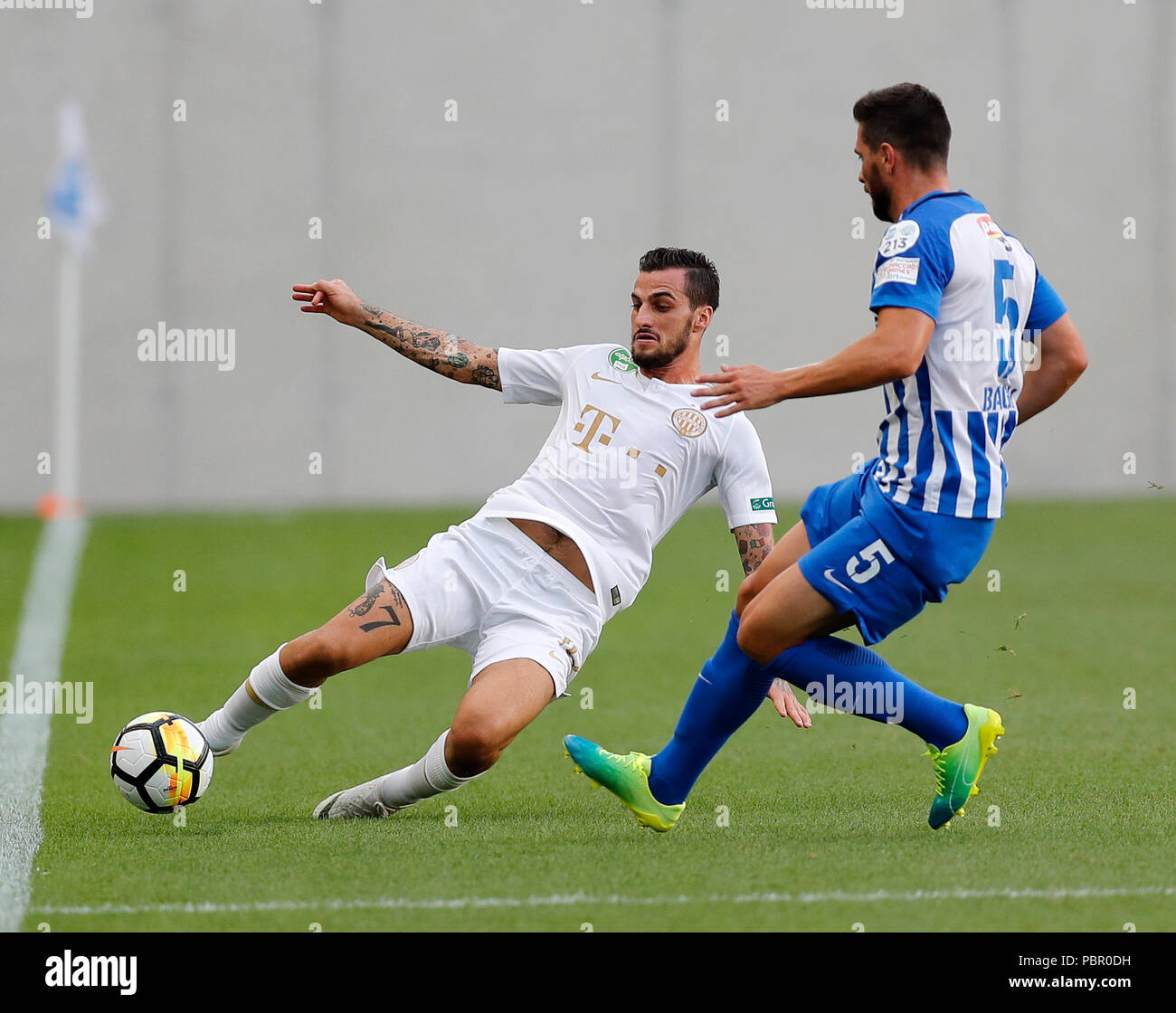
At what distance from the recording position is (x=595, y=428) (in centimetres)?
523

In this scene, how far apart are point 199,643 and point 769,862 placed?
6.64m

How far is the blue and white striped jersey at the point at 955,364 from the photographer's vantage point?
4191 millimetres

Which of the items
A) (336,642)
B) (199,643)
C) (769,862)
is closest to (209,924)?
(336,642)

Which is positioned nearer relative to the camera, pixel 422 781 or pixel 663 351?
pixel 422 781

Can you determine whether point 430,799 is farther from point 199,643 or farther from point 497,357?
point 199,643

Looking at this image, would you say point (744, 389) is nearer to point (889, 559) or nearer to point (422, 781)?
point (889, 559)

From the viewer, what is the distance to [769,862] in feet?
14.1

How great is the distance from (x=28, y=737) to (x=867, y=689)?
4.12m

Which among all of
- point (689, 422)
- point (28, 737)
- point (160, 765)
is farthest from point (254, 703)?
point (28, 737)

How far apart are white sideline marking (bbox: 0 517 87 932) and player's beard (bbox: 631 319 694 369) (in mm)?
2553

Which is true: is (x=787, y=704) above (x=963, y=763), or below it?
above

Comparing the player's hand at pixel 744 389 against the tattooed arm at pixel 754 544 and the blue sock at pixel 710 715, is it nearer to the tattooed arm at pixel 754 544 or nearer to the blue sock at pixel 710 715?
the blue sock at pixel 710 715

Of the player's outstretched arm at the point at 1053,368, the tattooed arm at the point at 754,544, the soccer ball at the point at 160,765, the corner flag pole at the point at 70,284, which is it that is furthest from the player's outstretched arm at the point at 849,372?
the corner flag pole at the point at 70,284

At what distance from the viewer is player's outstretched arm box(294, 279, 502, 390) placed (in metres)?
5.20
